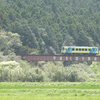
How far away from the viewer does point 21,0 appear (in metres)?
118

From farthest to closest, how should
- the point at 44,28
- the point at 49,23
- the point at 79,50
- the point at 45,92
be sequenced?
1. the point at 49,23
2. the point at 44,28
3. the point at 79,50
4. the point at 45,92

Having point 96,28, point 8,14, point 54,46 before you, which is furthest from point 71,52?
point 96,28

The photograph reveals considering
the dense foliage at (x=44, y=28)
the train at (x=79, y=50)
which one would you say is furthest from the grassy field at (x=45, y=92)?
the train at (x=79, y=50)

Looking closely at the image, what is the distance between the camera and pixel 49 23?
4237 inches

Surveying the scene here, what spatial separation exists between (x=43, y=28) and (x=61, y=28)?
8209 mm

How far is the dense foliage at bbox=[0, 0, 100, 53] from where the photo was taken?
93.5 metres

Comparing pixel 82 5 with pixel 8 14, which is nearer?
pixel 8 14

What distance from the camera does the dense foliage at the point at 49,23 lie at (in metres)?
93.5

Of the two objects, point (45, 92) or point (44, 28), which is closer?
point (45, 92)

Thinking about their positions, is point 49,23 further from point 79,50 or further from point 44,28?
point 79,50

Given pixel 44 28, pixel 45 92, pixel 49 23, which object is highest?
pixel 49 23

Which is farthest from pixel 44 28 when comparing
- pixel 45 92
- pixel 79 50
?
pixel 45 92

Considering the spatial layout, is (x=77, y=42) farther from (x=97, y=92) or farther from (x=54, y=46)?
(x=97, y=92)

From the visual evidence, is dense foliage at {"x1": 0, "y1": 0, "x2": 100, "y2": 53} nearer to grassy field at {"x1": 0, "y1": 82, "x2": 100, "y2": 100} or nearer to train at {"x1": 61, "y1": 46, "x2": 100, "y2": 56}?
train at {"x1": 61, "y1": 46, "x2": 100, "y2": 56}
